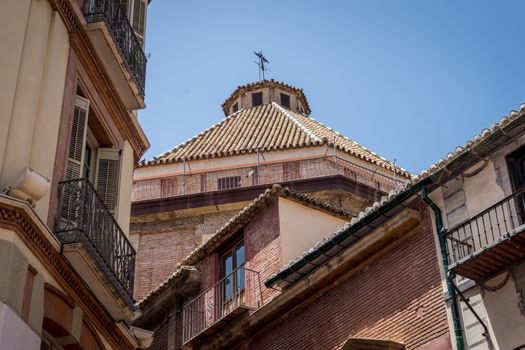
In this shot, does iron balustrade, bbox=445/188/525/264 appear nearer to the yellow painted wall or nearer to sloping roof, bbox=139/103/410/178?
the yellow painted wall

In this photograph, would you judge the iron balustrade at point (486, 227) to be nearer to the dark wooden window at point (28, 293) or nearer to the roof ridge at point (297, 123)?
the dark wooden window at point (28, 293)

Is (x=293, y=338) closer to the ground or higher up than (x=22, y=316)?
higher up

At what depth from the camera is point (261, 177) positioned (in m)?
27.3

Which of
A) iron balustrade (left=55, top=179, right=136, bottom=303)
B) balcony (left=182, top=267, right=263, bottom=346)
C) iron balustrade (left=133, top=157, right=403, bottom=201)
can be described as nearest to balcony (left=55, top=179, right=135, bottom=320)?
iron balustrade (left=55, top=179, right=136, bottom=303)

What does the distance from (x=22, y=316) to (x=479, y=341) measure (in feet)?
19.0

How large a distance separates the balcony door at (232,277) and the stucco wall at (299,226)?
1076 mm

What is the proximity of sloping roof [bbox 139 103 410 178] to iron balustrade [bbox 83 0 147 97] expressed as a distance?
1349cm

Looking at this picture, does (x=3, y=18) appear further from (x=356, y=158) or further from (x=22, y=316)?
(x=356, y=158)

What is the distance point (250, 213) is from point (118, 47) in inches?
236

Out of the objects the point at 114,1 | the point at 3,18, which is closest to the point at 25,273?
the point at 3,18

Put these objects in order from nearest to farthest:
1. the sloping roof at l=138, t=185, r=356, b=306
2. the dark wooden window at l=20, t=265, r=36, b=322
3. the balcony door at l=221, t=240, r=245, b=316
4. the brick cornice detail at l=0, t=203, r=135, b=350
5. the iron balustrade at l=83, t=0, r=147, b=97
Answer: the dark wooden window at l=20, t=265, r=36, b=322
the brick cornice detail at l=0, t=203, r=135, b=350
the iron balustrade at l=83, t=0, r=147, b=97
the balcony door at l=221, t=240, r=245, b=316
the sloping roof at l=138, t=185, r=356, b=306

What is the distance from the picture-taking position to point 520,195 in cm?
1223

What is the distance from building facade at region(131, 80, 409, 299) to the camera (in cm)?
2636

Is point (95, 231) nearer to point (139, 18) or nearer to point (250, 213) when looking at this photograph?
point (139, 18)
